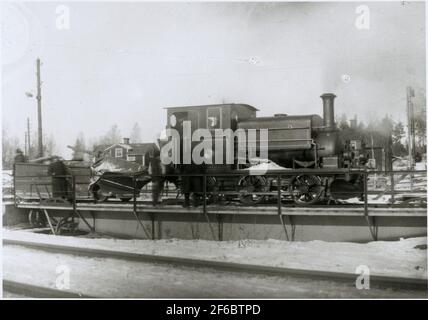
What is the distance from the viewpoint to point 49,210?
1298 cm

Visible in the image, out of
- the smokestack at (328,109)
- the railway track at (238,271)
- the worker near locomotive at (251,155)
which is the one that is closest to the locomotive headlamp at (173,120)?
the worker near locomotive at (251,155)

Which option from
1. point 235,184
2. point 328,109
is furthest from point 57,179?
point 328,109

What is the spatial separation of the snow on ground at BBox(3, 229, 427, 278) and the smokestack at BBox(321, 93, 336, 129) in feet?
12.4

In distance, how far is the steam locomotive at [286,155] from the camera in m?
11.1

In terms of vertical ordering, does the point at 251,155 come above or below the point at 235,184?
above

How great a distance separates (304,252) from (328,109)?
4.71 meters

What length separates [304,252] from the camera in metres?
8.30

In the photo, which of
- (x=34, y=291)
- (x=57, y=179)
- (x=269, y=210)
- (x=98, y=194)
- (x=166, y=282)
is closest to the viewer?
(x=34, y=291)

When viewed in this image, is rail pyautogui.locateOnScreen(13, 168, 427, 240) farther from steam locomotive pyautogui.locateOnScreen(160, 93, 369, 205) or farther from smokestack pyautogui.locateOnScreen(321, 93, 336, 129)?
smokestack pyautogui.locateOnScreen(321, 93, 336, 129)

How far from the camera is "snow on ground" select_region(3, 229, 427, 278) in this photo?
23.6 feet

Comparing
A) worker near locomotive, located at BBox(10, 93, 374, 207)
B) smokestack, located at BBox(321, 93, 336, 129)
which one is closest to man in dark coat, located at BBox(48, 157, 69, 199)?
worker near locomotive, located at BBox(10, 93, 374, 207)

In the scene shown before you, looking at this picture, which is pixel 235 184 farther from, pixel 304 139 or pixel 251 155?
pixel 304 139

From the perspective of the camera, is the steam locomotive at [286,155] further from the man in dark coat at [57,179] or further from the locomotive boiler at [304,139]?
the man in dark coat at [57,179]

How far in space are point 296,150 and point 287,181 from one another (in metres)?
0.96
